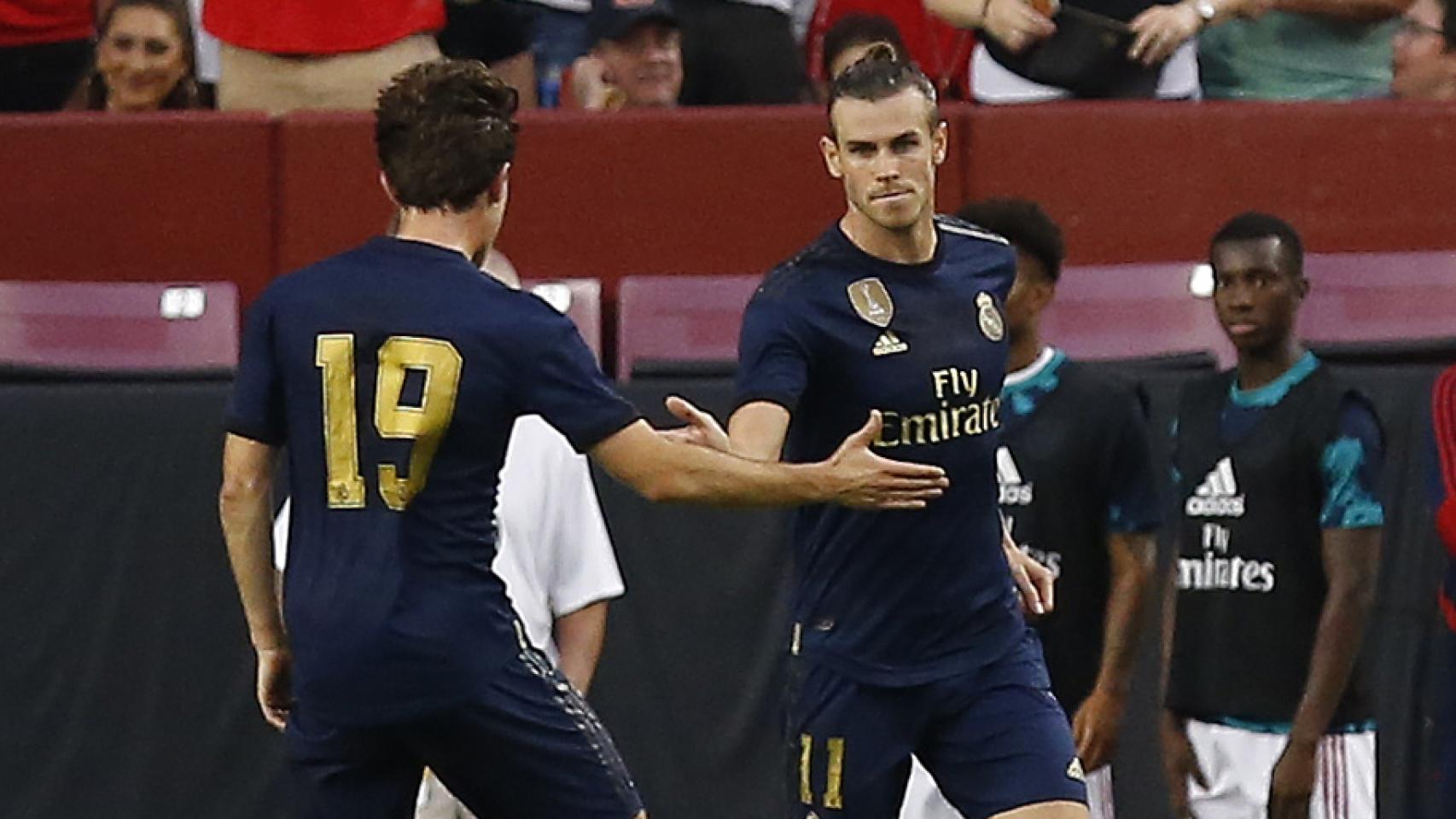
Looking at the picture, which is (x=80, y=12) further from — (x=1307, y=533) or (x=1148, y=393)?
(x=1307, y=533)

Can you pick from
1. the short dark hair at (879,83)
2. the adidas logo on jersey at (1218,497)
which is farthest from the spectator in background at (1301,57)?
the short dark hair at (879,83)

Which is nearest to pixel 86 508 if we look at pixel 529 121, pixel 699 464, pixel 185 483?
pixel 185 483

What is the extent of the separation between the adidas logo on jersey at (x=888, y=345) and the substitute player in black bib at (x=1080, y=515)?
3.54ft

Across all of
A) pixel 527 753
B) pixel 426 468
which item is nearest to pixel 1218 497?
pixel 527 753

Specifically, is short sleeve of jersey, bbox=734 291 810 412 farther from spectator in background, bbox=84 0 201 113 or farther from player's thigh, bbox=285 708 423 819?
spectator in background, bbox=84 0 201 113

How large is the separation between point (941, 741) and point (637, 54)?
4390 millimetres

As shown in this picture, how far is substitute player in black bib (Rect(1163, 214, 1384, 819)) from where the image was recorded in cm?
755

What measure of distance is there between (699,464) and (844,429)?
2.27 feet

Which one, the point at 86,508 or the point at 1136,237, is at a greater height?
the point at 1136,237

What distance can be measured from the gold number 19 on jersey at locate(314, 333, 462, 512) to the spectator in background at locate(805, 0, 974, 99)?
4950mm

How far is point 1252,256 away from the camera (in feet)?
26.3

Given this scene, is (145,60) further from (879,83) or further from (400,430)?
(400,430)

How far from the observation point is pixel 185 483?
9.41 meters

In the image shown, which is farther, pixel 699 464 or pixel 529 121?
pixel 529 121
